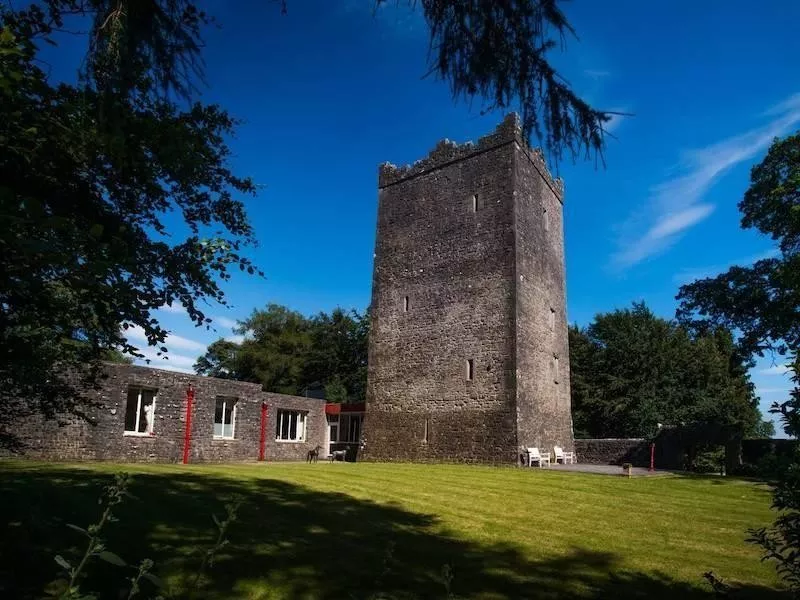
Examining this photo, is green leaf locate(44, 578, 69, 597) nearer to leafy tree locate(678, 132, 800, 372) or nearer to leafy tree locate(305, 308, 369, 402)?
leafy tree locate(678, 132, 800, 372)

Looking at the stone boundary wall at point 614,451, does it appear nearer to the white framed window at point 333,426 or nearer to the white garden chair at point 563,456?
the white garden chair at point 563,456

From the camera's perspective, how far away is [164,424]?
18281 mm

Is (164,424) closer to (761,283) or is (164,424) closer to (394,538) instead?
(394,538)

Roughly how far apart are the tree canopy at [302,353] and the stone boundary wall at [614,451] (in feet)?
64.8

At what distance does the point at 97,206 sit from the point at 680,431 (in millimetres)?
23642

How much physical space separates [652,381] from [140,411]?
3058 cm

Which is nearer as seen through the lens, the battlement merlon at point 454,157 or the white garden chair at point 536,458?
the white garden chair at point 536,458

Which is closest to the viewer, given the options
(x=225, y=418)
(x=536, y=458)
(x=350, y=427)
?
(x=536, y=458)

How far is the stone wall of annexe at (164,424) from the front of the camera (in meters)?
15.7

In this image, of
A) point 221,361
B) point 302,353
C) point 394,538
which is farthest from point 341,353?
point 394,538

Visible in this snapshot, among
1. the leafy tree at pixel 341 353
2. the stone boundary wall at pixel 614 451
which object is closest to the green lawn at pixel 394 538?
the stone boundary wall at pixel 614 451

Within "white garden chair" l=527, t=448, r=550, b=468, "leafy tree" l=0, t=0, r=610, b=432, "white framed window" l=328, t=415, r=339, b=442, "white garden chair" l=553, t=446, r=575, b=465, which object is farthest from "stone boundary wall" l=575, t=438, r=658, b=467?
"leafy tree" l=0, t=0, r=610, b=432

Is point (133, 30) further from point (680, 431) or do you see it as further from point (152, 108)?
point (680, 431)

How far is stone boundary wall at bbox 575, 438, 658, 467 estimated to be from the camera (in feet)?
75.1
